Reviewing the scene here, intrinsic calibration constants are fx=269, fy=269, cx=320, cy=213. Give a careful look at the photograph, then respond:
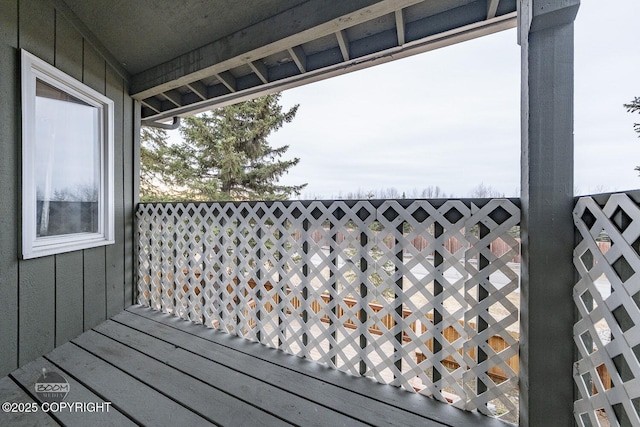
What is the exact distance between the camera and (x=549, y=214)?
106 cm

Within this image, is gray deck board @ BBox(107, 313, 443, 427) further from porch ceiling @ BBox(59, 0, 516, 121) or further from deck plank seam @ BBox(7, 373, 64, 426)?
porch ceiling @ BBox(59, 0, 516, 121)

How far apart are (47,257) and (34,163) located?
63 cm

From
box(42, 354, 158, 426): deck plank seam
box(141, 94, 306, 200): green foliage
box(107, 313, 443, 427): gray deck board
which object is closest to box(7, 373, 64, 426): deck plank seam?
box(42, 354, 158, 426): deck plank seam

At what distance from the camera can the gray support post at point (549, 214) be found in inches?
40.6

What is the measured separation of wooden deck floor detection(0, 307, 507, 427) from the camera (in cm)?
127

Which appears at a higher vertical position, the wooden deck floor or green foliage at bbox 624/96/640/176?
green foliage at bbox 624/96/640/176

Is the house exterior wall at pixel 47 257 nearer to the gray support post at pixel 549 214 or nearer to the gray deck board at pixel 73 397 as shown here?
the gray deck board at pixel 73 397

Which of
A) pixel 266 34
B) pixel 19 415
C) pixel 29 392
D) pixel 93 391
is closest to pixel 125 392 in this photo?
pixel 93 391

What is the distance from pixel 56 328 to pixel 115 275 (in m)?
0.62

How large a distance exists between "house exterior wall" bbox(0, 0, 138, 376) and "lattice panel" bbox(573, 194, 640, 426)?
283 centimetres

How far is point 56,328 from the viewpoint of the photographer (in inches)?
74.5

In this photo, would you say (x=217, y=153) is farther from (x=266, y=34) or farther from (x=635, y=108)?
(x=635, y=108)

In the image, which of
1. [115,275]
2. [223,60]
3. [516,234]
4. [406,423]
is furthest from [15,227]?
[516,234]

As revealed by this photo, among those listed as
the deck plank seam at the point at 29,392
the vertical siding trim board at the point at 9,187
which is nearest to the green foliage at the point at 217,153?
the vertical siding trim board at the point at 9,187
